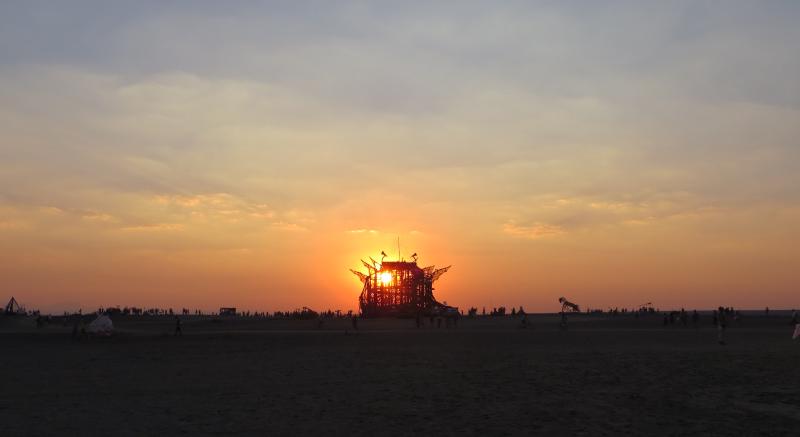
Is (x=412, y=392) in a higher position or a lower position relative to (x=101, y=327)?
lower

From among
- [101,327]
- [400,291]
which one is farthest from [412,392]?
[400,291]

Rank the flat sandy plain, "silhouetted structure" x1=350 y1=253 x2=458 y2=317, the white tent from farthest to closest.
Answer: "silhouetted structure" x1=350 y1=253 x2=458 y2=317 < the white tent < the flat sandy plain

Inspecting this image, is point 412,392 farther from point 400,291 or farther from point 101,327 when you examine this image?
point 400,291

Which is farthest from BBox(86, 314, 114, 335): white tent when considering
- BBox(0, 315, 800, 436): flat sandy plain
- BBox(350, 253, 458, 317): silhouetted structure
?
BBox(350, 253, 458, 317): silhouetted structure

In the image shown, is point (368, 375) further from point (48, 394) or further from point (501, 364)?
point (48, 394)

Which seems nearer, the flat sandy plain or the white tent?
the flat sandy plain

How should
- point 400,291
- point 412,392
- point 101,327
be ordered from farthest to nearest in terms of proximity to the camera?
point 400,291
point 101,327
point 412,392

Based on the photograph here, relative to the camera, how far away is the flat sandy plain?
14328 mm

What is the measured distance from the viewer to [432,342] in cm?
3769

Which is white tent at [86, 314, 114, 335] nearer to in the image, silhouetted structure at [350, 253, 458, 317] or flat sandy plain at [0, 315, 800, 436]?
flat sandy plain at [0, 315, 800, 436]

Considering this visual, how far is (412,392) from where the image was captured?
18609 millimetres

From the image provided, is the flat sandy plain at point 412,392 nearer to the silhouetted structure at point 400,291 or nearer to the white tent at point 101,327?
the white tent at point 101,327

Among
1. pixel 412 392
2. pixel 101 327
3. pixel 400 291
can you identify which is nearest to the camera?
pixel 412 392

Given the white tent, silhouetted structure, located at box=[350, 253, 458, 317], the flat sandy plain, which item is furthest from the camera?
silhouetted structure, located at box=[350, 253, 458, 317]
